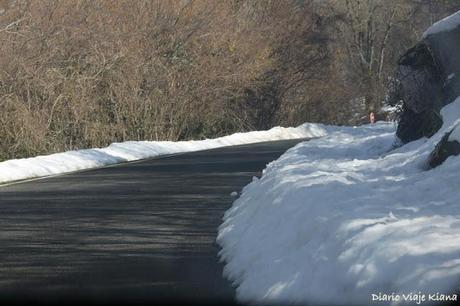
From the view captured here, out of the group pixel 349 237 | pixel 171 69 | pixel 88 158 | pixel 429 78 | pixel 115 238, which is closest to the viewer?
pixel 349 237

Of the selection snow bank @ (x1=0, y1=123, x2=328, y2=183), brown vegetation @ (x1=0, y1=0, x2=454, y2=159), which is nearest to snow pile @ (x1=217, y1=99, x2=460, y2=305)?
snow bank @ (x1=0, y1=123, x2=328, y2=183)

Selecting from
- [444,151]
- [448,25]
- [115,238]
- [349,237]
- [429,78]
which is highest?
[448,25]

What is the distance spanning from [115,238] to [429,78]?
794cm

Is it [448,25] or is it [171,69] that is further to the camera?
[171,69]

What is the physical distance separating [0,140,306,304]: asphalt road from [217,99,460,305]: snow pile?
1.27 feet

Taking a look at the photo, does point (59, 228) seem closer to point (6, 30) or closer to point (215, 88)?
point (6, 30)

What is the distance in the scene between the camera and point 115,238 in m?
9.28

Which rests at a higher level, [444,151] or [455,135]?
[455,135]

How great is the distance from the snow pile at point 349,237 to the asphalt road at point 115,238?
15.2 inches

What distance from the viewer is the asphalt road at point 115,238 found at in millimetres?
6914

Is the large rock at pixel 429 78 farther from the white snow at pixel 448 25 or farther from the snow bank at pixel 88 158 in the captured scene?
the snow bank at pixel 88 158

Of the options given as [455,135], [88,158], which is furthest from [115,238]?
[88,158]

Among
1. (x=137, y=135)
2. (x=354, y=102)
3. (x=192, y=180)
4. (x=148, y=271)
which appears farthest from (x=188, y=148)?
(x=354, y=102)

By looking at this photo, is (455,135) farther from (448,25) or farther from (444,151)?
(448,25)
